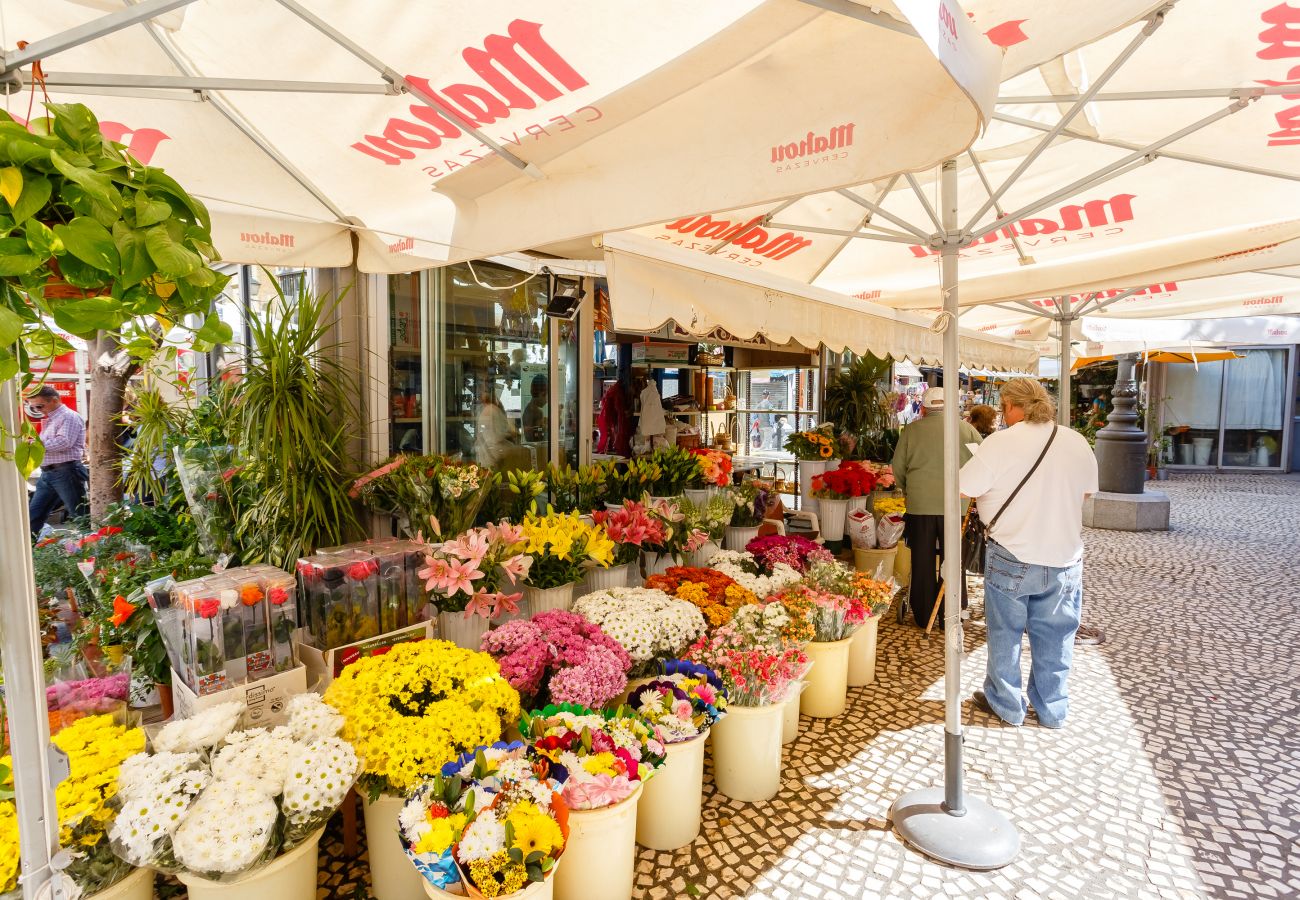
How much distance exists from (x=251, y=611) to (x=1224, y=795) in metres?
4.24

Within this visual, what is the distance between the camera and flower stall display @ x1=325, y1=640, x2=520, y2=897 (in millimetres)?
2070

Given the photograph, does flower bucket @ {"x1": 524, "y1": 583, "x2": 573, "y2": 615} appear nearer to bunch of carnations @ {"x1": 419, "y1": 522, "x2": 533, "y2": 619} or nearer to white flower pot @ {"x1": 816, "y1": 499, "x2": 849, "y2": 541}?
bunch of carnations @ {"x1": 419, "y1": 522, "x2": 533, "y2": 619}

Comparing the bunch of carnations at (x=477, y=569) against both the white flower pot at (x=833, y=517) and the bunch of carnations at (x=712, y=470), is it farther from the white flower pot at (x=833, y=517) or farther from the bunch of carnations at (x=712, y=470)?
the white flower pot at (x=833, y=517)

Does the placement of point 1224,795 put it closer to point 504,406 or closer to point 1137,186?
point 1137,186

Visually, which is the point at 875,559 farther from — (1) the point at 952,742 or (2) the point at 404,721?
(2) the point at 404,721

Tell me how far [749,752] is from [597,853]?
98 cm

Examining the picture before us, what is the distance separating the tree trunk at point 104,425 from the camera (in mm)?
4770

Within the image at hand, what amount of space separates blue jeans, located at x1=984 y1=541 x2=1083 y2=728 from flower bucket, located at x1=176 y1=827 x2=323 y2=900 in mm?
3440

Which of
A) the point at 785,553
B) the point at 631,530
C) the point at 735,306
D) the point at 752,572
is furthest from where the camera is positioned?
the point at 785,553

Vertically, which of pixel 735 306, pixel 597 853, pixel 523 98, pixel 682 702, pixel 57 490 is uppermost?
pixel 523 98

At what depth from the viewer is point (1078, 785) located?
307cm

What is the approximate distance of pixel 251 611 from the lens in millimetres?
2385

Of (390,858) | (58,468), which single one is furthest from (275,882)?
(58,468)

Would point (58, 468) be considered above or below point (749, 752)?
above
